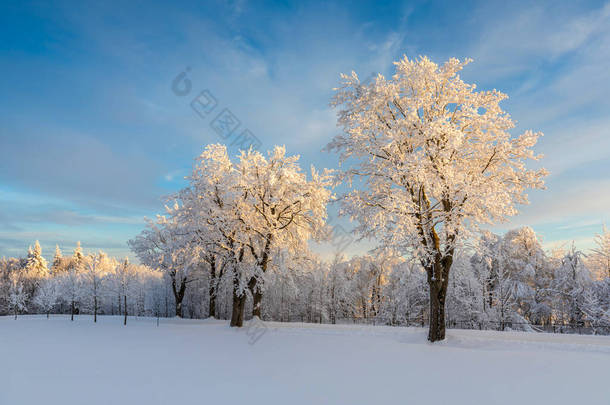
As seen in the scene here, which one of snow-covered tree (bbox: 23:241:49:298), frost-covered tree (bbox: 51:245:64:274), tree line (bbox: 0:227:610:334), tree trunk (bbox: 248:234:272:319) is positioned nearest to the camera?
tree trunk (bbox: 248:234:272:319)

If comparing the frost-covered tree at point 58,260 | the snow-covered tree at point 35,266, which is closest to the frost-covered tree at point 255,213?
the snow-covered tree at point 35,266

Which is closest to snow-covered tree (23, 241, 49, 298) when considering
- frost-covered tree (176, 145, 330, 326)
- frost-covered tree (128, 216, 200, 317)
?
frost-covered tree (128, 216, 200, 317)

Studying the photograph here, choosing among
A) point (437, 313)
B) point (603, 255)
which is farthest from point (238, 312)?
point (603, 255)

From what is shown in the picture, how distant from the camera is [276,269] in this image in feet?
87.1

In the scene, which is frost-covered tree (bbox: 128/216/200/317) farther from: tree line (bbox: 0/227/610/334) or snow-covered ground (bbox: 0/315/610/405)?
snow-covered ground (bbox: 0/315/610/405)

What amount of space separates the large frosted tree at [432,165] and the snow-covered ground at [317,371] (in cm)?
392

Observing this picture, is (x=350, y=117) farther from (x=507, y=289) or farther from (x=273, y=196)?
(x=507, y=289)

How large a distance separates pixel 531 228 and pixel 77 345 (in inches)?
1707

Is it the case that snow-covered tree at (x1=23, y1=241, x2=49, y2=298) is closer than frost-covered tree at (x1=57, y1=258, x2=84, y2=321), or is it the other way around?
frost-covered tree at (x1=57, y1=258, x2=84, y2=321)

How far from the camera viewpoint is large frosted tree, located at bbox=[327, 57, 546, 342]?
1566 centimetres

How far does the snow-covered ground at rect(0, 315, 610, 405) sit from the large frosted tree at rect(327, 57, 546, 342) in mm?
3923

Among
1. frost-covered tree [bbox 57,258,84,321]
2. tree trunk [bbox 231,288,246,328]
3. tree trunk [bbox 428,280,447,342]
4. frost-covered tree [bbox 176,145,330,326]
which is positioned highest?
frost-covered tree [bbox 176,145,330,326]

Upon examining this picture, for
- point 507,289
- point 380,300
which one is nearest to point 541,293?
point 507,289

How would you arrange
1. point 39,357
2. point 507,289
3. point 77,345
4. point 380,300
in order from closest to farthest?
1. point 39,357
2. point 77,345
3. point 507,289
4. point 380,300
